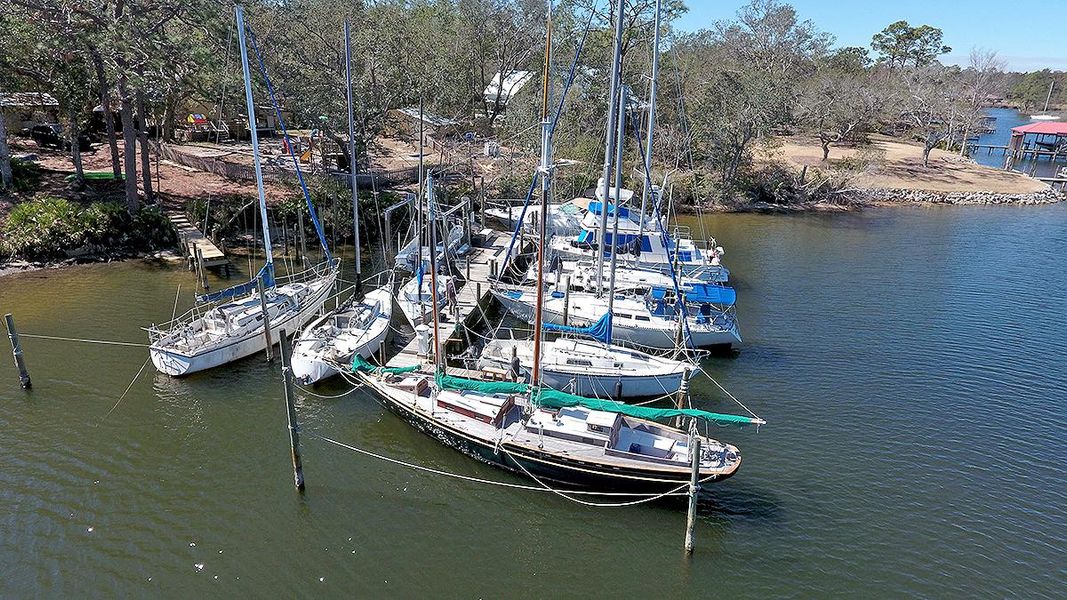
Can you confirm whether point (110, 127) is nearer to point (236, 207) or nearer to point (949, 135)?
point (236, 207)

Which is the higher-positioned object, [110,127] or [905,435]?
[110,127]

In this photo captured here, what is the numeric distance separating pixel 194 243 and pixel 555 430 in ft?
100

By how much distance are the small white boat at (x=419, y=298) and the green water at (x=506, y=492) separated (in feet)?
22.3

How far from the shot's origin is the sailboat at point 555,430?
912 inches

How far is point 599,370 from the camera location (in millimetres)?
29719

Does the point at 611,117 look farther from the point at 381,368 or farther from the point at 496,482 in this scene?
the point at 496,482

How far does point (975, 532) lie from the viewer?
23.2 meters

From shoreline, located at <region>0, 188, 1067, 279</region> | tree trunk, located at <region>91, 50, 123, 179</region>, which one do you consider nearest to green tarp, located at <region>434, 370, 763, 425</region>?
tree trunk, located at <region>91, 50, 123, 179</region>

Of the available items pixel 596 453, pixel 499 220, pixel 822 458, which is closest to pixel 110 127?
pixel 499 220

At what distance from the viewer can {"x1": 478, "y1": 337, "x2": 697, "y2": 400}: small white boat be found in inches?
1165

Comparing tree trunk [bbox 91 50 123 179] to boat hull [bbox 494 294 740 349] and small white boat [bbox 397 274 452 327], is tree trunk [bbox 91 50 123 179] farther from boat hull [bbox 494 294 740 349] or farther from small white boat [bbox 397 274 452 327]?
boat hull [bbox 494 294 740 349]

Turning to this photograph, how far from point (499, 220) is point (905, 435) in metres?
35.8

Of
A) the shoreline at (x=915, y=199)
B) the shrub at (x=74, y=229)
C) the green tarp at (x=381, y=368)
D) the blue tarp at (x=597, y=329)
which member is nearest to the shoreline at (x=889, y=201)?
the shoreline at (x=915, y=199)

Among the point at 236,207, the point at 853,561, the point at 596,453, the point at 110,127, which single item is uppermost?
the point at 110,127
